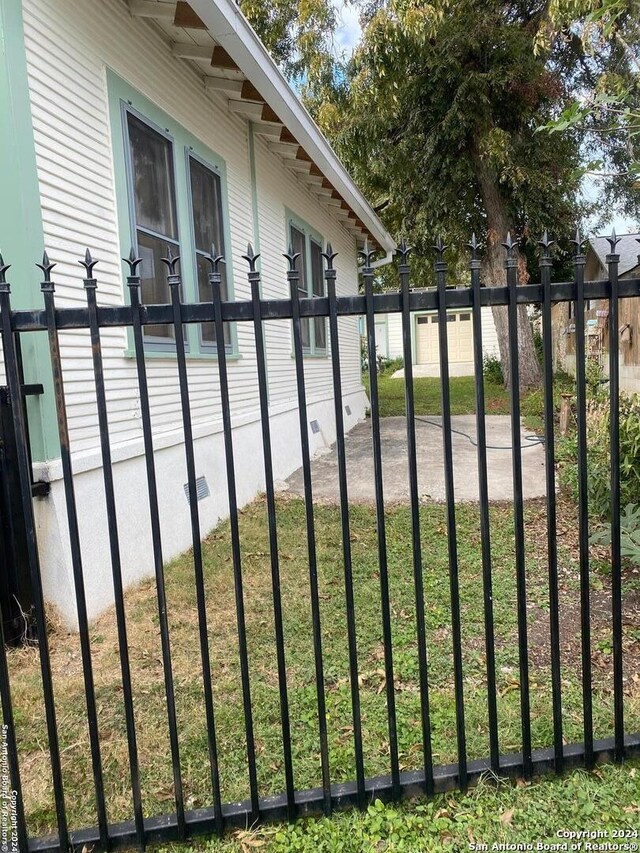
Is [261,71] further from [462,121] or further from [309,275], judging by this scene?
[462,121]

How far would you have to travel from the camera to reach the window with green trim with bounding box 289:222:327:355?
8853 millimetres

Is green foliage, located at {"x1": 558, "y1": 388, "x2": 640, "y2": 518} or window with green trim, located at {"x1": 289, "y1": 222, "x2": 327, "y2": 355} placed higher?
window with green trim, located at {"x1": 289, "y1": 222, "x2": 327, "y2": 355}

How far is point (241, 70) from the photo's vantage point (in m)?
5.00

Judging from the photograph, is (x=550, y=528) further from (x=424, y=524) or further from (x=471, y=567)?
(x=424, y=524)

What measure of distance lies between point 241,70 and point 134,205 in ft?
5.65

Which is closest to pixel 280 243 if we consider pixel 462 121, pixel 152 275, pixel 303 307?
pixel 152 275

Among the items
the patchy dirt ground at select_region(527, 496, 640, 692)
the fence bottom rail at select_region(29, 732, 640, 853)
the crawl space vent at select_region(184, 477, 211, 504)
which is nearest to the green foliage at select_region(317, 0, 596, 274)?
the crawl space vent at select_region(184, 477, 211, 504)

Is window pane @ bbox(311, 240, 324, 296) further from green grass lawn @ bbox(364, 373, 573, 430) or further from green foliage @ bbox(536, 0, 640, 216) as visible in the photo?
green foliage @ bbox(536, 0, 640, 216)

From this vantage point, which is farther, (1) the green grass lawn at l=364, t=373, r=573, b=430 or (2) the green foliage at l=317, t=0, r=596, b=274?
(1) the green grass lawn at l=364, t=373, r=573, b=430

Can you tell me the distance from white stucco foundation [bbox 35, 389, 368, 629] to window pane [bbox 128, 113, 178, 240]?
5.84 feet

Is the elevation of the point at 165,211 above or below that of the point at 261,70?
below

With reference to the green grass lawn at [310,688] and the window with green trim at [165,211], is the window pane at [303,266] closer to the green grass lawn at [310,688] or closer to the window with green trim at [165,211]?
the window with green trim at [165,211]

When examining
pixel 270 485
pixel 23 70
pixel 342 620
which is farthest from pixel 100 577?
pixel 23 70

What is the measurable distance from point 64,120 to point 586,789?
4.43 meters
